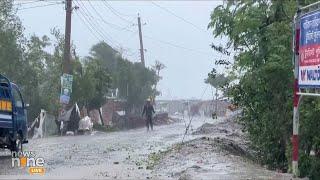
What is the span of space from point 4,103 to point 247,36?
6801 mm

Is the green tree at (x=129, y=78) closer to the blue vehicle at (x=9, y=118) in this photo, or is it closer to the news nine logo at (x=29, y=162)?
the blue vehicle at (x=9, y=118)

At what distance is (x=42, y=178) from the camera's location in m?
11.3

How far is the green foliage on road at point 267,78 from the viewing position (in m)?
13.4

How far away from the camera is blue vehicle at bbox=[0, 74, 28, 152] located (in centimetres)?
1505

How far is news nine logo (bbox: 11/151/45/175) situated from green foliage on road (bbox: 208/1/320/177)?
583cm

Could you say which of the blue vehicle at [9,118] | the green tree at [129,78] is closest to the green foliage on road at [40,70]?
the green tree at [129,78]

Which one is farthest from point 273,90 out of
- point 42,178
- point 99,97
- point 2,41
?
point 99,97

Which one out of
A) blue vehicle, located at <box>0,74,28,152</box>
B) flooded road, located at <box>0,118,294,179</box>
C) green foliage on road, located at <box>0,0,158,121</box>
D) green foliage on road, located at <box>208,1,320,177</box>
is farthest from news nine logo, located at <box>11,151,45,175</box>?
green foliage on road, located at <box>0,0,158,121</box>

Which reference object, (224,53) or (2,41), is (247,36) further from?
(2,41)

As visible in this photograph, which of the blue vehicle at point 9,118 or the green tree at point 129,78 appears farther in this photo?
the green tree at point 129,78

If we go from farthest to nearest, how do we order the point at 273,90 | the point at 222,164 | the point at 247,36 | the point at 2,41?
1. the point at 2,41
2. the point at 247,36
3. the point at 273,90
4. the point at 222,164

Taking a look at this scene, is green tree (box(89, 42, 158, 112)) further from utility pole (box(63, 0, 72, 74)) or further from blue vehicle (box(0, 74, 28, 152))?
blue vehicle (box(0, 74, 28, 152))

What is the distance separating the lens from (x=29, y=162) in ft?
46.4

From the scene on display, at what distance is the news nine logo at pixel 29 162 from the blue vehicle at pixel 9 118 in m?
0.30
